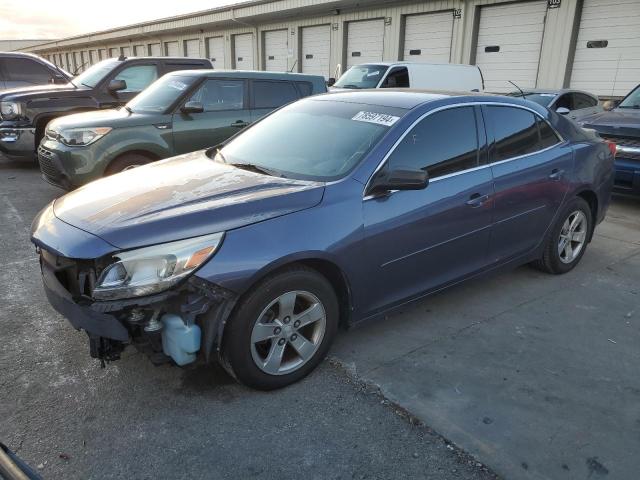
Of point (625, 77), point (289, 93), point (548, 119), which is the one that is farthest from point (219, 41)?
point (548, 119)

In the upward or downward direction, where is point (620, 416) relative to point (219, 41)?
downward

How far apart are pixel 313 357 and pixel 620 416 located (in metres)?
1.66

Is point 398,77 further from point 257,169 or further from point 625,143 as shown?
point 257,169

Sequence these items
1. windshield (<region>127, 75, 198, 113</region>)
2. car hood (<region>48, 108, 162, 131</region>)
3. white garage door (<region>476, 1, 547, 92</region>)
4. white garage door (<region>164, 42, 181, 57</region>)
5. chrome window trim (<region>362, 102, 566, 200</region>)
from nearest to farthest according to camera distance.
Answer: chrome window trim (<region>362, 102, 566, 200</region>), car hood (<region>48, 108, 162, 131</region>), windshield (<region>127, 75, 198, 113</region>), white garage door (<region>476, 1, 547, 92</region>), white garage door (<region>164, 42, 181, 57</region>)

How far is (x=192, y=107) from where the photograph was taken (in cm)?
655

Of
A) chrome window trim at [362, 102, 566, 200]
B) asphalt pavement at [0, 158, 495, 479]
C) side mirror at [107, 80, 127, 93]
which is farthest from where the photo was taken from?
side mirror at [107, 80, 127, 93]


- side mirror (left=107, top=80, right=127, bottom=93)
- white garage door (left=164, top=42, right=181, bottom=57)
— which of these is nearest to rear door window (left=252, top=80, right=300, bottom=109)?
side mirror (left=107, top=80, right=127, bottom=93)

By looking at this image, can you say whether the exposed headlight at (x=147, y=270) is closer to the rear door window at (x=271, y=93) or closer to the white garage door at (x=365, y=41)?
the rear door window at (x=271, y=93)

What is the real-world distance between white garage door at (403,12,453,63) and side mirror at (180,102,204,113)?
38.9 feet

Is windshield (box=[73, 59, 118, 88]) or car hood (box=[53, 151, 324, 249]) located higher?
windshield (box=[73, 59, 118, 88])

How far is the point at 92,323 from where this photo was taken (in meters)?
2.53

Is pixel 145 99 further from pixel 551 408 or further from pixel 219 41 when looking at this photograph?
pixel 219 41

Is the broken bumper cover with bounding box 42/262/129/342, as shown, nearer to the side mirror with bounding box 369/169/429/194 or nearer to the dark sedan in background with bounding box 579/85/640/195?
the side mirror with bounding box 369/169/429/194

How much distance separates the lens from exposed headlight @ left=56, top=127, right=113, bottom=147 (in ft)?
20.1
